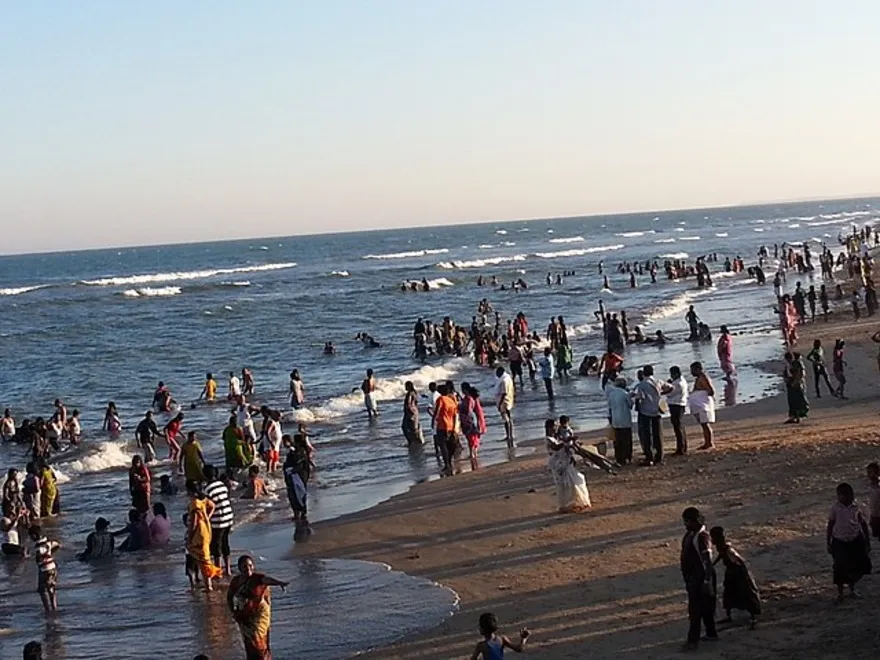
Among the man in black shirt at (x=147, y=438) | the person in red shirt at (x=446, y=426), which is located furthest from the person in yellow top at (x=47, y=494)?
the person in red shirt at (x=446, y=426)

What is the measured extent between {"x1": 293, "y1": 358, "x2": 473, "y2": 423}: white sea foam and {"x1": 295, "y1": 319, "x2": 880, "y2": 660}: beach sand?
11.2 metres

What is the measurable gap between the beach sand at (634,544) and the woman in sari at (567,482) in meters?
0.20

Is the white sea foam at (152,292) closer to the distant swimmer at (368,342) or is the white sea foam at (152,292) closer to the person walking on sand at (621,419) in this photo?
the distant swimmer at (368,342)

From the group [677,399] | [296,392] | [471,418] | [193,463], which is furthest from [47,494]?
[296,392]

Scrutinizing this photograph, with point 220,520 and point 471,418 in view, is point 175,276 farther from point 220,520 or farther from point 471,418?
point 220,520

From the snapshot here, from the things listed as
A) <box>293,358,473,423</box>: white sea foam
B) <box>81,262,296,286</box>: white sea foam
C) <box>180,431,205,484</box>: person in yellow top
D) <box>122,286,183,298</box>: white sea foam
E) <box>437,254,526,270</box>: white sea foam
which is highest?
<box>81,262,296,286</box>: white sea foam

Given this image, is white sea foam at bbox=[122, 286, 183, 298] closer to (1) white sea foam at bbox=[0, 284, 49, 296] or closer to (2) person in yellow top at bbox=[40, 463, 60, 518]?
(1) white sea foam at bbox=[0, 284, 49, 296]

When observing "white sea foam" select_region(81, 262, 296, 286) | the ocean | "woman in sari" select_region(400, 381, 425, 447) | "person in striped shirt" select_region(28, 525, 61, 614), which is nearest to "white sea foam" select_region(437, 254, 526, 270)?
the ocean

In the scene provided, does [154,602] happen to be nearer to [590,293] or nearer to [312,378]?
[312,378]

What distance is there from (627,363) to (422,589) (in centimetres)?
2143

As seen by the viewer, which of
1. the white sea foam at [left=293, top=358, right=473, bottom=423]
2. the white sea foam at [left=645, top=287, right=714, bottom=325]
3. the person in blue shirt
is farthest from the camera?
the white sea foam at [left=645, top=287, right=714, bottom=325]

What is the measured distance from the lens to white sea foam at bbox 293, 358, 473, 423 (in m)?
29.5

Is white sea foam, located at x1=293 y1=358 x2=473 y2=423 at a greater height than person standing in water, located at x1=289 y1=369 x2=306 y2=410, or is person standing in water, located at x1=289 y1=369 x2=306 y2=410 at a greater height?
person standing in water, located at x1=289 y1=369 x2=306 y2=410

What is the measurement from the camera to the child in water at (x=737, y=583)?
960cm
